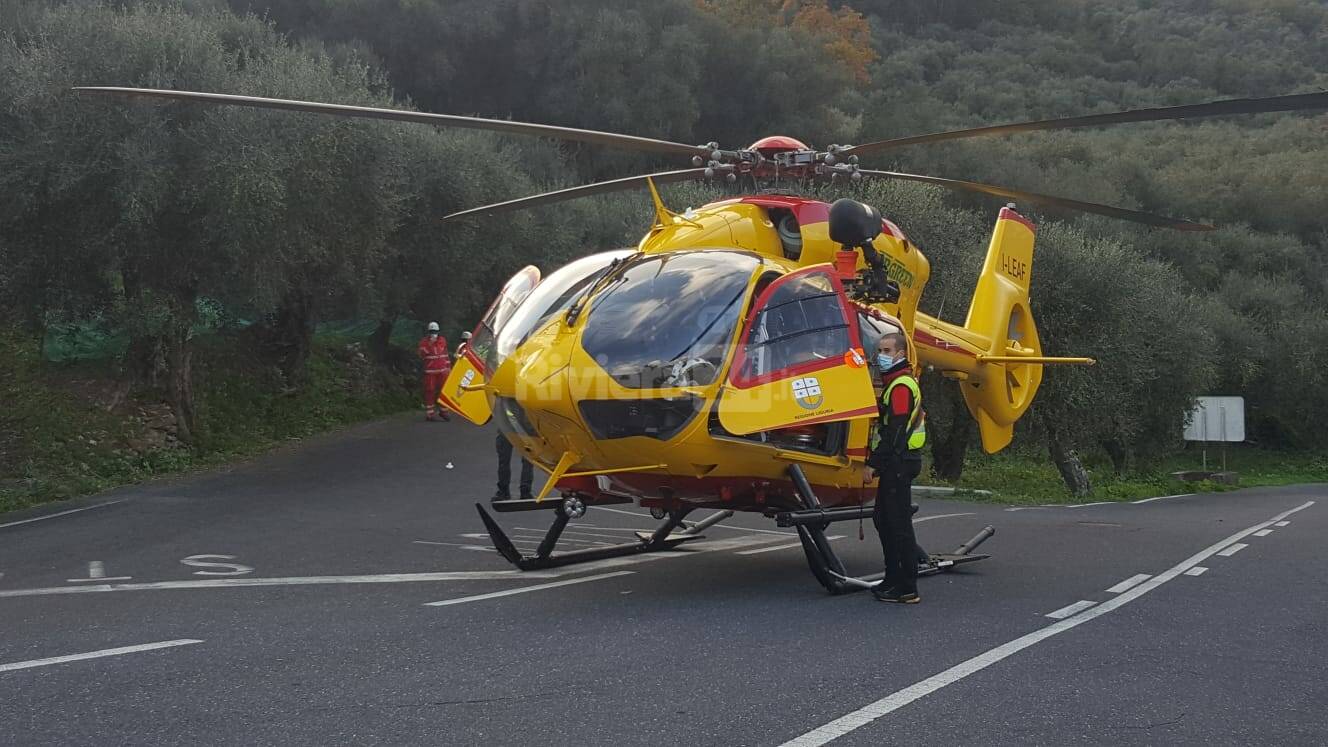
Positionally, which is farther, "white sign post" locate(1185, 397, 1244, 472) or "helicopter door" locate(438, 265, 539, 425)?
"white sign post" locate(1185, 397, 1244, 472)

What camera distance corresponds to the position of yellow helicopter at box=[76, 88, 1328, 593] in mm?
7066

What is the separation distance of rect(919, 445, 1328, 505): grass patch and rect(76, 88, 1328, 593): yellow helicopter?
11.4 meters

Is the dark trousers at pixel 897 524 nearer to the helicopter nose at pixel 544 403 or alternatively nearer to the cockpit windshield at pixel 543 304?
the helicopter nose at pixel 544 403

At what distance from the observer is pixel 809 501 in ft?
24.7

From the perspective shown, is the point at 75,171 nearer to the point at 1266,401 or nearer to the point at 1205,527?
the point at 1205,527

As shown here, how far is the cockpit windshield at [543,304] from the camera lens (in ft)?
25.9

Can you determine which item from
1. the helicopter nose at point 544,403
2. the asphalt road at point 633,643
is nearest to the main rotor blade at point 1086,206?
the asphalt road at point 633,643

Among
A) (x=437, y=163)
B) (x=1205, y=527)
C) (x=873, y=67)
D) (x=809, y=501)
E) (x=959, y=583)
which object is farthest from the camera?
(x=873, y=67)

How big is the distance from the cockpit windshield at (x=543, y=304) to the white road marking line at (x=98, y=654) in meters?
2.84

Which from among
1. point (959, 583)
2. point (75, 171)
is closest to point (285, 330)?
point (75, 171)

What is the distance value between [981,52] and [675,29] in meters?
45.8

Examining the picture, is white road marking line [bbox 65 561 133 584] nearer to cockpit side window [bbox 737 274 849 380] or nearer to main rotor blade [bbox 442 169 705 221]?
main rotor blade [bbox 442 169 705 221]

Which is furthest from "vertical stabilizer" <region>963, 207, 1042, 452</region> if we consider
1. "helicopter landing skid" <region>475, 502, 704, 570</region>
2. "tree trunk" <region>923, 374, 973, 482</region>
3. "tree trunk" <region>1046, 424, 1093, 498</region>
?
"tree trunk" <region>1046, 424, 1093, 498</region>

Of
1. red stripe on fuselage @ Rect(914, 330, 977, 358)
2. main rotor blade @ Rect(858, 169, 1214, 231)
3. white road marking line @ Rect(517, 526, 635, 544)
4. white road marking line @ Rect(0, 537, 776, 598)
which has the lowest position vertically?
white road marking line @ Rect(517, 526, 635, 544)
